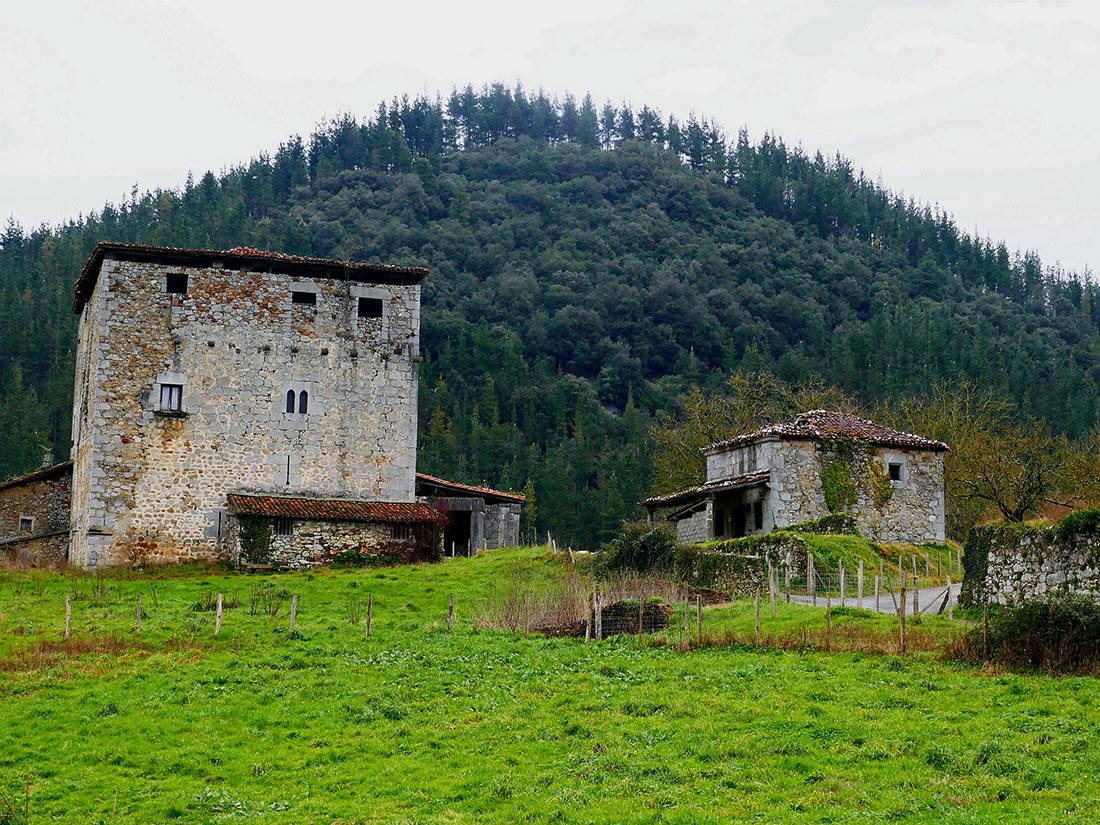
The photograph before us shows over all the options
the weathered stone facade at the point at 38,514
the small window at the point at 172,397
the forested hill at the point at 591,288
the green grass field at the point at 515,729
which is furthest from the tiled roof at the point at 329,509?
the forested hill at the point at 591,288

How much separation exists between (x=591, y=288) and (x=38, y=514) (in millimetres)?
83098

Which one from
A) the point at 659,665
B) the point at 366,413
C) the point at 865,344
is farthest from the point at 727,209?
the point at 659,665

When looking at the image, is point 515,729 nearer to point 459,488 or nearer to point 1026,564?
point 1026,564

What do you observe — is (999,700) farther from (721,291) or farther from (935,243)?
(935,243)

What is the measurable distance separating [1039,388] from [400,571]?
77.8 metres

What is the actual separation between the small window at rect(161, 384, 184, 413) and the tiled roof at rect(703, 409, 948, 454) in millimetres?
18063

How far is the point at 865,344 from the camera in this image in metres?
112

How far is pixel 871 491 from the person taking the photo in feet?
145

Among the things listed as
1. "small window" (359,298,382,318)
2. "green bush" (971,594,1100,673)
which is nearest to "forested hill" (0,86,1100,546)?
"small window" (359,298,382,318)

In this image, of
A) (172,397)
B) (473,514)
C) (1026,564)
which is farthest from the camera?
(473,514)

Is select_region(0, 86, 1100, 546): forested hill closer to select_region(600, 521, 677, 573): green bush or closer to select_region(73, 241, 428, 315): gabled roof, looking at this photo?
select_region(73, 241, 428, 315): gabled roof

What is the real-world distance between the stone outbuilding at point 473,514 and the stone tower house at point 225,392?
94.2 inches

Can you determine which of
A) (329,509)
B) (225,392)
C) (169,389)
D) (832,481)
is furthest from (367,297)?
(832,481)

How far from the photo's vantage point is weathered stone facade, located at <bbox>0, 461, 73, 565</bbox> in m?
48.5
